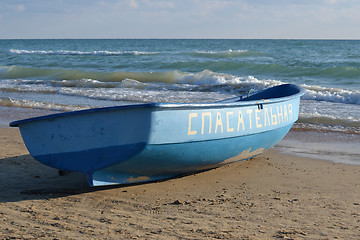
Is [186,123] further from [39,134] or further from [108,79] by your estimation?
[108,79]

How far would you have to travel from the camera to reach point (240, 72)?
20.1 metres

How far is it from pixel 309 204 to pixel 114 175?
1741mm

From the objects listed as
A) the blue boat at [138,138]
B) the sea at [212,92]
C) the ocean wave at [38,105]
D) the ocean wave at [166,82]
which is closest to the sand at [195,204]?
the blue boat at [138,138]

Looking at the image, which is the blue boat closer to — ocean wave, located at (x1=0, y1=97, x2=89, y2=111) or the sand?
the sand

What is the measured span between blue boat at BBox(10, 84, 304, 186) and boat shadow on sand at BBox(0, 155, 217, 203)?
0.29 m

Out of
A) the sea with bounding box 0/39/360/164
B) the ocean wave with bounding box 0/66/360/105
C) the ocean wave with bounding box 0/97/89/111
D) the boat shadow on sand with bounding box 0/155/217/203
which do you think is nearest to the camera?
the boat shadow on sand with bounding box 0/155/217/203

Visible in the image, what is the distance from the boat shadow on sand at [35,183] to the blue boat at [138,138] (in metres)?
0.29

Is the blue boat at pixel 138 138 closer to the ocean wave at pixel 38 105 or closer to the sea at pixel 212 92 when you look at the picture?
the sea at pixel 212 92

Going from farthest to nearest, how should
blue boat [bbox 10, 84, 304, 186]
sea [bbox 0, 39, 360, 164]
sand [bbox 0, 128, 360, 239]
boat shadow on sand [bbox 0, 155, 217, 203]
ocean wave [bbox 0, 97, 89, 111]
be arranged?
ocean wave [bbox 0, 97, 89, 111] → sea [bbox 0, 39, 360, 164] → boat shadow on sand [bbox 0, 155, 217, 203] → blue boat [bbox 10, 84, 304, 186] → sand [bbox 0, 128, 360, 239]

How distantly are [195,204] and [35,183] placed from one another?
1.76 m

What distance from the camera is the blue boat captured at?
369cm

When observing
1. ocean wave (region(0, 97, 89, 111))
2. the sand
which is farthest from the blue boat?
ocean wave (region(0, 97, 89, 111))

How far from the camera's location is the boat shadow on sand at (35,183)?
13.2ft

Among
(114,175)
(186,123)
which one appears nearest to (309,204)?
(186,123)
